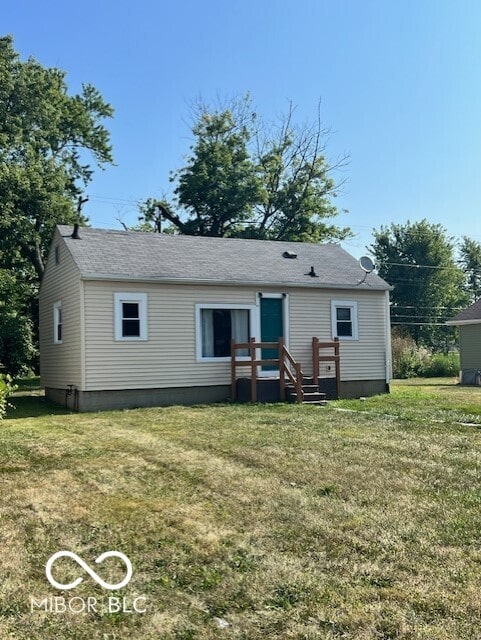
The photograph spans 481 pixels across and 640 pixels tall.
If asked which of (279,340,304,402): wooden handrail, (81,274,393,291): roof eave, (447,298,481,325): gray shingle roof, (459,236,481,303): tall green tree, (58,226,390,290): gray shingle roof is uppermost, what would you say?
(459,236,481,303): tall green tree

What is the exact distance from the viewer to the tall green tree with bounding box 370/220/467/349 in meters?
47.0

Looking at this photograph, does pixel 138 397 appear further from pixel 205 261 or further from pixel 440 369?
pixel 440 369

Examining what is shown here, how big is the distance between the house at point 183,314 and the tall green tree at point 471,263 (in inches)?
1641

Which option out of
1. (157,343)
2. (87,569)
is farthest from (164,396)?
(87,569)

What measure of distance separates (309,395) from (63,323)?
6285 millimetres

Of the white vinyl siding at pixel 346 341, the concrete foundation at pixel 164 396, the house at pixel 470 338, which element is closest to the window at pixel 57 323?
Answer: the concrete foundation at pixel 164 396

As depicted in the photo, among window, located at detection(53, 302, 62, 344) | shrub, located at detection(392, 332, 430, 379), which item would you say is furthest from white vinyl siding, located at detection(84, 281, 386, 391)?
shrub, located at detection(392, 332, 430, 379)

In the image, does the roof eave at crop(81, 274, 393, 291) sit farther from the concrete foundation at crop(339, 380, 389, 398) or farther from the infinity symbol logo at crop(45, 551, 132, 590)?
the infinity symbol logo at crop(45, 551, 132, 590)

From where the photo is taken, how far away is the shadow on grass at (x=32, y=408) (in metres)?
12.2

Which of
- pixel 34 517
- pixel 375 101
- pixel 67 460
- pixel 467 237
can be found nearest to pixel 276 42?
pixel 375 101

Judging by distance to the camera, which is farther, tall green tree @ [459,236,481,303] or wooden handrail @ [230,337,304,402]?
tall green tree @ [459,236,481,303]

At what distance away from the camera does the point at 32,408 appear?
13695 mm

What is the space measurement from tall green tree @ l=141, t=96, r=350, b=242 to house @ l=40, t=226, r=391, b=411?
1325 cm

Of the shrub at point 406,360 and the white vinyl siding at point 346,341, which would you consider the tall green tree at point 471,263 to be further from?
the white vinyl siding at point 346,341
